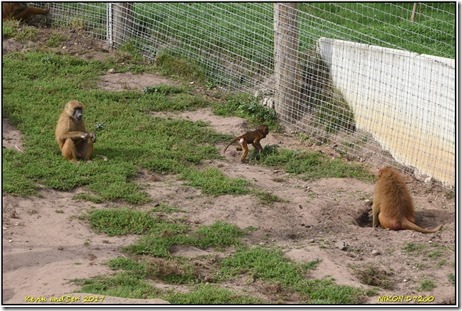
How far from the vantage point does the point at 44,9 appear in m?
16.8

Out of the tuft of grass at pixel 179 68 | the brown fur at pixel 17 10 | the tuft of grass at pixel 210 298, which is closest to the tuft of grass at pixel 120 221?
the tuft of grass at pixel 210 298

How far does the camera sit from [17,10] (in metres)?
16.7

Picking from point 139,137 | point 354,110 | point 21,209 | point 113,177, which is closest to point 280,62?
point 354,110

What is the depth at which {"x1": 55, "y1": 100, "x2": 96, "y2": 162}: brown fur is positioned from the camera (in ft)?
40.2

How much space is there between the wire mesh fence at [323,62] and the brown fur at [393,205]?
38.4 inches

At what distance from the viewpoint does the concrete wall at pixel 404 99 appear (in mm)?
11406

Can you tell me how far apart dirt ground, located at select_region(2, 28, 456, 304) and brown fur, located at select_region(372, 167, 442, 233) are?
18 cm

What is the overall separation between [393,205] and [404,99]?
7.05 feet

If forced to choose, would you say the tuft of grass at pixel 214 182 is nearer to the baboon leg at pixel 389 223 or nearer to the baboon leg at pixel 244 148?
the baboon leg at pixel 244 148

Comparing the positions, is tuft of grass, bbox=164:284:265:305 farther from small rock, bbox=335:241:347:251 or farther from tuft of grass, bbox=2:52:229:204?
tuft of grass, bbox=2:52:229:204

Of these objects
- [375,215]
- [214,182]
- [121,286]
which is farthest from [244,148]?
[121,286]

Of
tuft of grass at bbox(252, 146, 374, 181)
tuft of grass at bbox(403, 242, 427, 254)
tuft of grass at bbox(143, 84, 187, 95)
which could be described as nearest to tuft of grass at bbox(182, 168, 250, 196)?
tuft of grass at bbox(252, 146, 374, 181)

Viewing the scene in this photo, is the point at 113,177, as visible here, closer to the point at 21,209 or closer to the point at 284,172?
the point at 21,209

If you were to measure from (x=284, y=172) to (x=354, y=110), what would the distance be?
1520 millimetres
